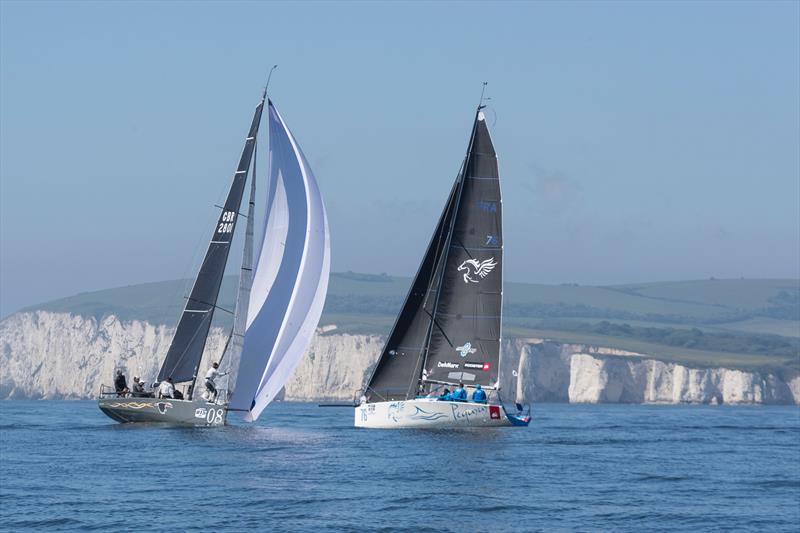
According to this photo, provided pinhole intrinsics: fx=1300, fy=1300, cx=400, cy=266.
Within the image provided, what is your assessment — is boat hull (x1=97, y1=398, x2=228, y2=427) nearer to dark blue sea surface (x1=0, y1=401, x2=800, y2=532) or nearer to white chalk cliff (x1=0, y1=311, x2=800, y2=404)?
dark blue sea surface (x1=0, y1=401, x2=800, y2=532)

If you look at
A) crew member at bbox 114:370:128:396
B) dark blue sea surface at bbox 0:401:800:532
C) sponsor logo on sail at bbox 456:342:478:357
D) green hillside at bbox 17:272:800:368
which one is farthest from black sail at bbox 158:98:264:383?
green hillside at bbox 17:272:800:368

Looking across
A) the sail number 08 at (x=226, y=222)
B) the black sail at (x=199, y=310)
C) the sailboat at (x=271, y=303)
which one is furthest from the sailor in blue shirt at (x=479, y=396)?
the sail number 08 at (x=226, y=222)

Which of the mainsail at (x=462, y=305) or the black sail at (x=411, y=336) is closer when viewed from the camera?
the mainsail at (x=462, y=305)

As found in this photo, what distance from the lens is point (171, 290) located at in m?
168

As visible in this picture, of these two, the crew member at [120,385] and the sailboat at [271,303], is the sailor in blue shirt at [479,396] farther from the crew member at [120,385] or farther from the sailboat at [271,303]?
the crew member at [120,385]

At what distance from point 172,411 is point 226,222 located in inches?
244

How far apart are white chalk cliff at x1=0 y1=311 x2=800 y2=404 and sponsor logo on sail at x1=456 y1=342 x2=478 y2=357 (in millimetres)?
58435

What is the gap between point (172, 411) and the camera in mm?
40125

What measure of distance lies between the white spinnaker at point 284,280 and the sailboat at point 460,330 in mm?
3628

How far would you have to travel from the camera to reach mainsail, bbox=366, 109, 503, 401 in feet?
138

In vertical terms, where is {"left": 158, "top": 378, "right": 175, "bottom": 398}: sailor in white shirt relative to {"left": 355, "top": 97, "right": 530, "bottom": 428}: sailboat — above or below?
below

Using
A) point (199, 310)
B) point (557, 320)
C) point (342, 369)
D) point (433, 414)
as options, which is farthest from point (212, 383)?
point (557, 320)

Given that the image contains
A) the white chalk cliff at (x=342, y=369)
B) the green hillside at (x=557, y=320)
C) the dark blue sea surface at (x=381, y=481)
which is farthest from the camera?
the green hillside at (x=557, y=320)

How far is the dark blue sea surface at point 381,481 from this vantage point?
22781mm
